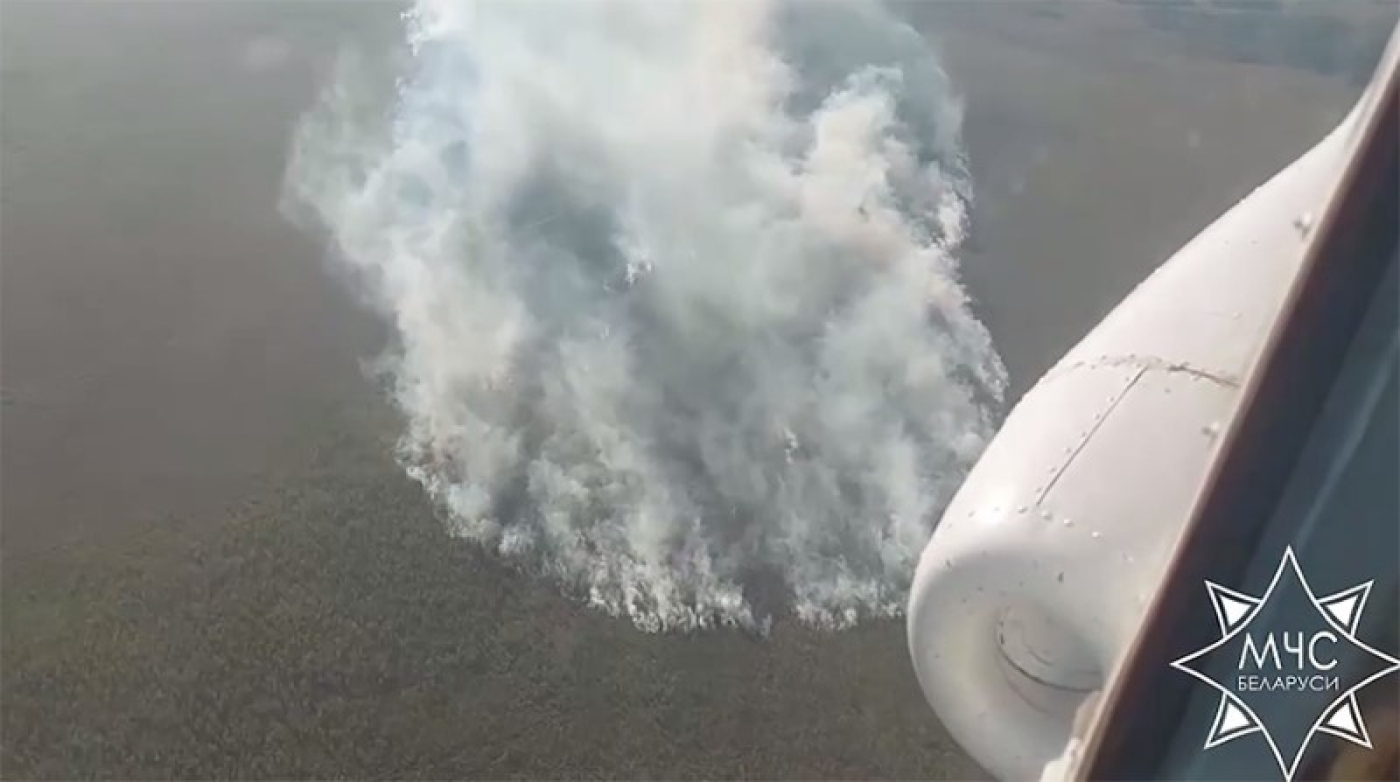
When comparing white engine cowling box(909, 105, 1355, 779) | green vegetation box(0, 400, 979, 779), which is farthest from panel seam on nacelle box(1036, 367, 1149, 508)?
green vegetation box(0, 400, 979, 779)

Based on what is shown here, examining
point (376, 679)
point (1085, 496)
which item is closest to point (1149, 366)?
point (1085, 496)

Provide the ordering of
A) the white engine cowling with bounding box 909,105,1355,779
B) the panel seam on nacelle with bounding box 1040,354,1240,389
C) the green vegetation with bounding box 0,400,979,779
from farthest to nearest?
the green vegetation with bounding box 0,400,979,779 → the panel seam on nacelle with bounding box 1040,354,1240,389 → the white engine cowling with bounding box 909,105,1355,779

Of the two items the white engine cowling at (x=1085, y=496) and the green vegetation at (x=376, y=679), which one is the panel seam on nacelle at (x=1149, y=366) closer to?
the white engine cowling at (x=1085, y=496)

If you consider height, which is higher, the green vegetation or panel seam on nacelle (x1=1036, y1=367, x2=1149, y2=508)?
panel seam on nacelle (x1=1036, y1=367, x2=1149, y2=508)

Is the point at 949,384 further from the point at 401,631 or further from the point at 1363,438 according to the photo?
the point at 1363,438

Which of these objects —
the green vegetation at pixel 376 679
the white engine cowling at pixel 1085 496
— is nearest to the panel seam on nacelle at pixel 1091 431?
the white engine cowling at pixel 1085 496

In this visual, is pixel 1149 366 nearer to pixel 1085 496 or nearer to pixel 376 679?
pixel 1085 496

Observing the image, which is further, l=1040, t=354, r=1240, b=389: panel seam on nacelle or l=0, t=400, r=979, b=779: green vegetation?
l=0, t=400, r=979, b=779: green vegetation

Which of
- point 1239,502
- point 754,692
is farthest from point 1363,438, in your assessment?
point 754,692

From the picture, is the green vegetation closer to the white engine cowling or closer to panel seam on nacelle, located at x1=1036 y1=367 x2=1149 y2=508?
the white engine cowling

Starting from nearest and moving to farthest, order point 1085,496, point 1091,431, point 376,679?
point 1085,496, point 1091,431, point 376,679
